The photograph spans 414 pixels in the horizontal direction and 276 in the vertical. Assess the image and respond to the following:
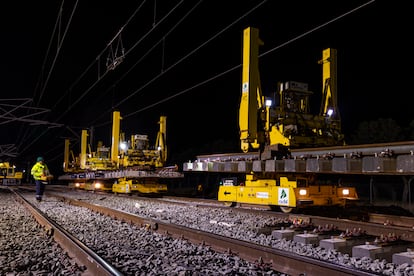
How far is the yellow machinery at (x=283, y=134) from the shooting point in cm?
1058

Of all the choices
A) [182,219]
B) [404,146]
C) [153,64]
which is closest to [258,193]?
[182,219]

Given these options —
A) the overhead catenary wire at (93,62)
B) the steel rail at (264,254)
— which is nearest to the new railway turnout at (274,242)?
the steel rail at (264,254)

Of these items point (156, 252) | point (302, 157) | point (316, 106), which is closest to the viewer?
point (156, 252)

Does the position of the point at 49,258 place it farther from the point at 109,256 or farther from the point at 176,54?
the point at 176,54

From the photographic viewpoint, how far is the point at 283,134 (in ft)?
36.6

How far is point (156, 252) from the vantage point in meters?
6.19

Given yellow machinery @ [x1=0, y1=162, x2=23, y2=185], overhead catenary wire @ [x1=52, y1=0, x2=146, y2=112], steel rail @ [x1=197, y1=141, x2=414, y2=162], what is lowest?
yellow machinery @ [x1=0, y1=162, x2=23, y2=185]

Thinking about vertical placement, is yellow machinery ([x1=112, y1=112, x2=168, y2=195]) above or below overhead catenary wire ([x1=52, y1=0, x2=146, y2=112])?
below

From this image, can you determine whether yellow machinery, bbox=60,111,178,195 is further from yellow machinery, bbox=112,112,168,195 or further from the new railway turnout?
the new railway turnout

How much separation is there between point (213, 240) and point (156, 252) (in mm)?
958

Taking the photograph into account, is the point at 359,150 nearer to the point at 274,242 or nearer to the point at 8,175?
the point at 274,242

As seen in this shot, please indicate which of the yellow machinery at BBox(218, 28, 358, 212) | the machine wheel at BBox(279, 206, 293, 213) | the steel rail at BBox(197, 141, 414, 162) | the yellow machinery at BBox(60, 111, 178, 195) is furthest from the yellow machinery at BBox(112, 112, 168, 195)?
the machine wheel at BBox(279, 206, 293, 213)

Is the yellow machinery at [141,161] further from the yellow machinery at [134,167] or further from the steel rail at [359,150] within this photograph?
the steel rail at [359,150]

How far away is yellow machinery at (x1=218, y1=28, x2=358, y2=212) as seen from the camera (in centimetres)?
1058
